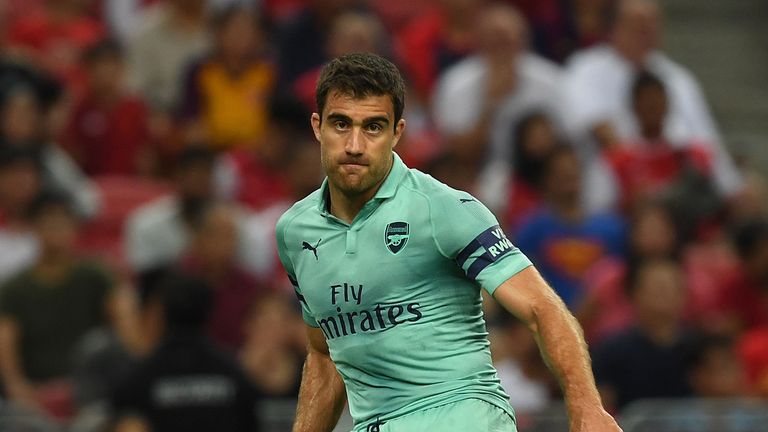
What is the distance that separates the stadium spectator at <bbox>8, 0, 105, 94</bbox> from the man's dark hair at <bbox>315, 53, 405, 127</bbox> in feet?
25.8

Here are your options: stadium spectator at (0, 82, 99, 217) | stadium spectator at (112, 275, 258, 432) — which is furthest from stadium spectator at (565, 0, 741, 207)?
stadium spectator at (112, 275, 258, 432)

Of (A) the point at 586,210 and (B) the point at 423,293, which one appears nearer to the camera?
(B) the point at 423,293

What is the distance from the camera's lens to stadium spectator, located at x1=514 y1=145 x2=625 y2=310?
10.5 metres

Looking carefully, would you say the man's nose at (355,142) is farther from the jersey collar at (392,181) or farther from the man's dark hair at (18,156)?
the man's dark hair at (18,156)

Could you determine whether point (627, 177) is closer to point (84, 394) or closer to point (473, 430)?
point (84, 394)

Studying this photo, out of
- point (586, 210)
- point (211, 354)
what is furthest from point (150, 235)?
point (586, 210)

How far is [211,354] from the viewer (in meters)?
8.88

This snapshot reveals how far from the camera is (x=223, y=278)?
10383 millimetres

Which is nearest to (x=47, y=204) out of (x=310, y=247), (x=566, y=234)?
(x=566, y=234)

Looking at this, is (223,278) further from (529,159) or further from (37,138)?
(529,159)

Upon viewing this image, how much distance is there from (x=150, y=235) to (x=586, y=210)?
2.89m

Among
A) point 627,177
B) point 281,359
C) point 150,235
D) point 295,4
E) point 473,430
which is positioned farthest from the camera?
point 295,4

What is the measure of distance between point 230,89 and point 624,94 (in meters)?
2.83

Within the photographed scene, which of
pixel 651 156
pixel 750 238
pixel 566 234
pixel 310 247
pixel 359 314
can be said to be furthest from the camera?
pixel 651 156
